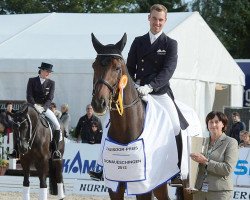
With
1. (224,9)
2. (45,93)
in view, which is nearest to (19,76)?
(45,93)

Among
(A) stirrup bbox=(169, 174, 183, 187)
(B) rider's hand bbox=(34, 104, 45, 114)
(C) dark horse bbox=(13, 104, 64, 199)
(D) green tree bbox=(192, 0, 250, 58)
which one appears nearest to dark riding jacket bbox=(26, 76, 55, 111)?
(B) rider's hand bbox=(34, 104, 45, 114)

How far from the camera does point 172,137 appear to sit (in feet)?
25.4

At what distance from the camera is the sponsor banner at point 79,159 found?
15.2m

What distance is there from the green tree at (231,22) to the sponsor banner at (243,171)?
31407 mm

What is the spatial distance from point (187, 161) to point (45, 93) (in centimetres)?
561

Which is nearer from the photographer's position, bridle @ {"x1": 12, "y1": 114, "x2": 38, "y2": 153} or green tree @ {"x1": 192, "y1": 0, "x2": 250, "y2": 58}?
bridle @ {"x1": 12, "y1": 114, "x2": 38, "y2": 153}

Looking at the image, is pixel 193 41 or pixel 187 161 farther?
pixel 193 41

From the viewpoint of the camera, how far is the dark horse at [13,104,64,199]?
1217 centimetres

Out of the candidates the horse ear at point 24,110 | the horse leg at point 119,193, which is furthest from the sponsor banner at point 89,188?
the horse leg at point 119,193

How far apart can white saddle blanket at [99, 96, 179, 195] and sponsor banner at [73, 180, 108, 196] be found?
6.81m

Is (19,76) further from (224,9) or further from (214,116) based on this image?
(224,9)

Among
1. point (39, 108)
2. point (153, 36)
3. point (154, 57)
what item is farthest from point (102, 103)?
point (39, 108)

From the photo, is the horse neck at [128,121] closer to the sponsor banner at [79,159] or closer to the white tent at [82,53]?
the sponsor banner at [79,159]

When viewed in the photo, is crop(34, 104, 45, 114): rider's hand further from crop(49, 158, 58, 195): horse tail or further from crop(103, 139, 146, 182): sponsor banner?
crop(103, 139, 146, 182): sponsor banner
